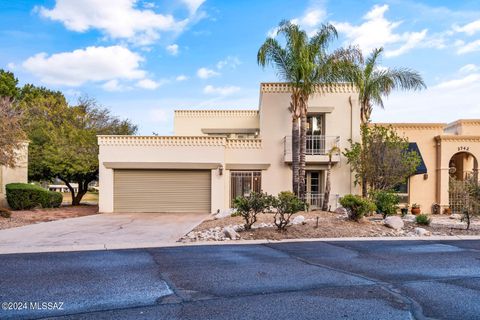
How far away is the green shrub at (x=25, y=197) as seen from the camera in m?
19.4

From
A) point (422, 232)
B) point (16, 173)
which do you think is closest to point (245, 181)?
point (422, 232)

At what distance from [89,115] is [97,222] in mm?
14430

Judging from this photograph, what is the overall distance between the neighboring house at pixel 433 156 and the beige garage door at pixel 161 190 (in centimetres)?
1176

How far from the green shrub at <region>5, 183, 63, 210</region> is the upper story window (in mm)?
15027

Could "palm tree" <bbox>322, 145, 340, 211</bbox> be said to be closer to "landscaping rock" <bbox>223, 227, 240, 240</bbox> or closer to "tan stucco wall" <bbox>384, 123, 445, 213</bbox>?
"tan stucco wall" <bbox>384, 123, 445, 213</bbox>

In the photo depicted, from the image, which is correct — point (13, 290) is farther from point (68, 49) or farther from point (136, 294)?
point (68, 49)

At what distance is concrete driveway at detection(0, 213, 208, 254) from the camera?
984cm

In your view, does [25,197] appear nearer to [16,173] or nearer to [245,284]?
[16,173]

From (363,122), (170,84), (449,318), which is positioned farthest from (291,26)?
(449,318)

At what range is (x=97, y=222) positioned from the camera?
15383mm

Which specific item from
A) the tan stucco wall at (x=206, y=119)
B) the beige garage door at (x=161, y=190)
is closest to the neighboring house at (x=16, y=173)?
the beige garage door at (x=161, y=190)

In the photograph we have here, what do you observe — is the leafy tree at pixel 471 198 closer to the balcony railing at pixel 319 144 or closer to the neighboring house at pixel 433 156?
the balcony railing at pixel 319 144

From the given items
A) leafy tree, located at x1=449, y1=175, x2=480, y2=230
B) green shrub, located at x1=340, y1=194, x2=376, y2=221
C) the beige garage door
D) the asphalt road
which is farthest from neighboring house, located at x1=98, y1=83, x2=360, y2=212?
the asphalt road

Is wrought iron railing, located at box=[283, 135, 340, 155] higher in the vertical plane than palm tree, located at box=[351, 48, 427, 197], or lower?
lower
